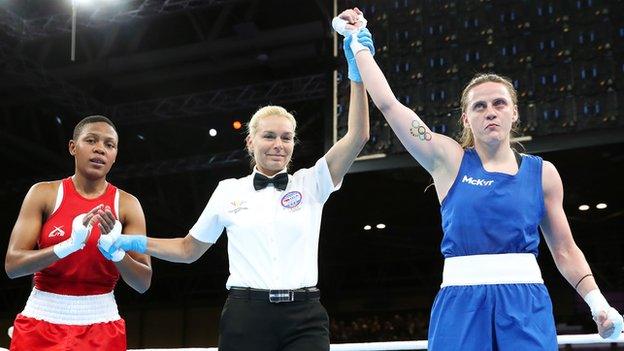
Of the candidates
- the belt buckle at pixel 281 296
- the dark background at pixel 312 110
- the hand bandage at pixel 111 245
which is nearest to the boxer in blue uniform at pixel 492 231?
the belt buckle at pixel 281 296

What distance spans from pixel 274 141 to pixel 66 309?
0.82 metres

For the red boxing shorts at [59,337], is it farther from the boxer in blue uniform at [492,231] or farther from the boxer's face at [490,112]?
the boxer's face at [490,112]

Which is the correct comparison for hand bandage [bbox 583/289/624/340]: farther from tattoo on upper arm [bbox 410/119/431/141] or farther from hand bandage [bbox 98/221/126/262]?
hand bandage [bbox 98/221/126/262]

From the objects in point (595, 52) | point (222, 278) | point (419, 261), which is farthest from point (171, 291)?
point (595, 52)

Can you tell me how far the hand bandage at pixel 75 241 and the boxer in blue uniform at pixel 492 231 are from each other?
0.93 meters

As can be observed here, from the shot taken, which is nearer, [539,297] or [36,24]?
[539,297]

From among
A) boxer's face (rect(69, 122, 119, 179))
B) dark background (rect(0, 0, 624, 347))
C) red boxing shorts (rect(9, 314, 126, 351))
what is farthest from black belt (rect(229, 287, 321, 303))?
dark background (rect(0, 0, 624, 347))

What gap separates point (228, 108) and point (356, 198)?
2745 millimetres

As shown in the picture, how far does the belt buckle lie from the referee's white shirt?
2 centimetres

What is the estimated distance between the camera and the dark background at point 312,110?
6.59m

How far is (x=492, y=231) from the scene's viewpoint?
→ 1964 millimetres

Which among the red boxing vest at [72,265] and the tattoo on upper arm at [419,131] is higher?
the tattoo on upper arm at [419,131]

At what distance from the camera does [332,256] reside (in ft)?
50.7

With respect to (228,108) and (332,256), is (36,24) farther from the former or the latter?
(332,256)
